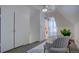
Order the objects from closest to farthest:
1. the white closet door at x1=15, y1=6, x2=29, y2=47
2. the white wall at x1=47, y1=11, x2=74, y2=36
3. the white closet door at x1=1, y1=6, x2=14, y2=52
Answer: the white closet door at x1=1, y1=6, x2=14, y2=52 < the white closet door at x1=15, y1=6, x2=29, y2=47 < the white wall at x1=47, y1=11, x2=74, y2=36

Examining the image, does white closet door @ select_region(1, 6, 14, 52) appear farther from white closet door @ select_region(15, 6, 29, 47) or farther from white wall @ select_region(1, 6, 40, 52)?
white closet door @ select_region(15, 6, 29, 47)

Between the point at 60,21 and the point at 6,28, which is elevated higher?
the point at 60,21

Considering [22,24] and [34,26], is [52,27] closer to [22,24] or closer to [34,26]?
[34,26]

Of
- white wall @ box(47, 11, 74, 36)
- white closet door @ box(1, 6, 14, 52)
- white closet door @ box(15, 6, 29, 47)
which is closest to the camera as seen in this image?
white closet door @ box(1, 6, 14, 52)

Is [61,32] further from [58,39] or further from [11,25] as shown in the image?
[11,25]

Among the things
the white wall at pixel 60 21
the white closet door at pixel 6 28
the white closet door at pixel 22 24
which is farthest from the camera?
the white wall at pixel 60 21

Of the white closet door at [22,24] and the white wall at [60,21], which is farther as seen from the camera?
the white wall at [60,21]

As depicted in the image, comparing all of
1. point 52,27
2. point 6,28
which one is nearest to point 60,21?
point 52,27

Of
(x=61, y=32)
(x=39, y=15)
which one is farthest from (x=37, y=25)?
(x=61, y=32)

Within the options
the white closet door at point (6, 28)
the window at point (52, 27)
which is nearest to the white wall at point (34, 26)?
the window at point (52, 27)

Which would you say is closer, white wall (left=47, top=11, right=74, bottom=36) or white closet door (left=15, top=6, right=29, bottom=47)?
white closet door (left=15, top=6, right=29, bottom=47)

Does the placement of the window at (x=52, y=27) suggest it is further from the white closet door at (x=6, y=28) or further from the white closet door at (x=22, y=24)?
the white closet door at (x=6, y=28)

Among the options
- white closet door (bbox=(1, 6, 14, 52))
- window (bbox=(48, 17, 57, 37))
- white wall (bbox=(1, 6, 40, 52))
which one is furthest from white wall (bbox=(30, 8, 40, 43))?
white closet door (bbox=(1, 6, 14, 52))

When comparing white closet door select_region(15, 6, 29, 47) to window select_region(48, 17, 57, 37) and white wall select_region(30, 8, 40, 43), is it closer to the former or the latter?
white wall select_region(30, 8, 40, 43)
